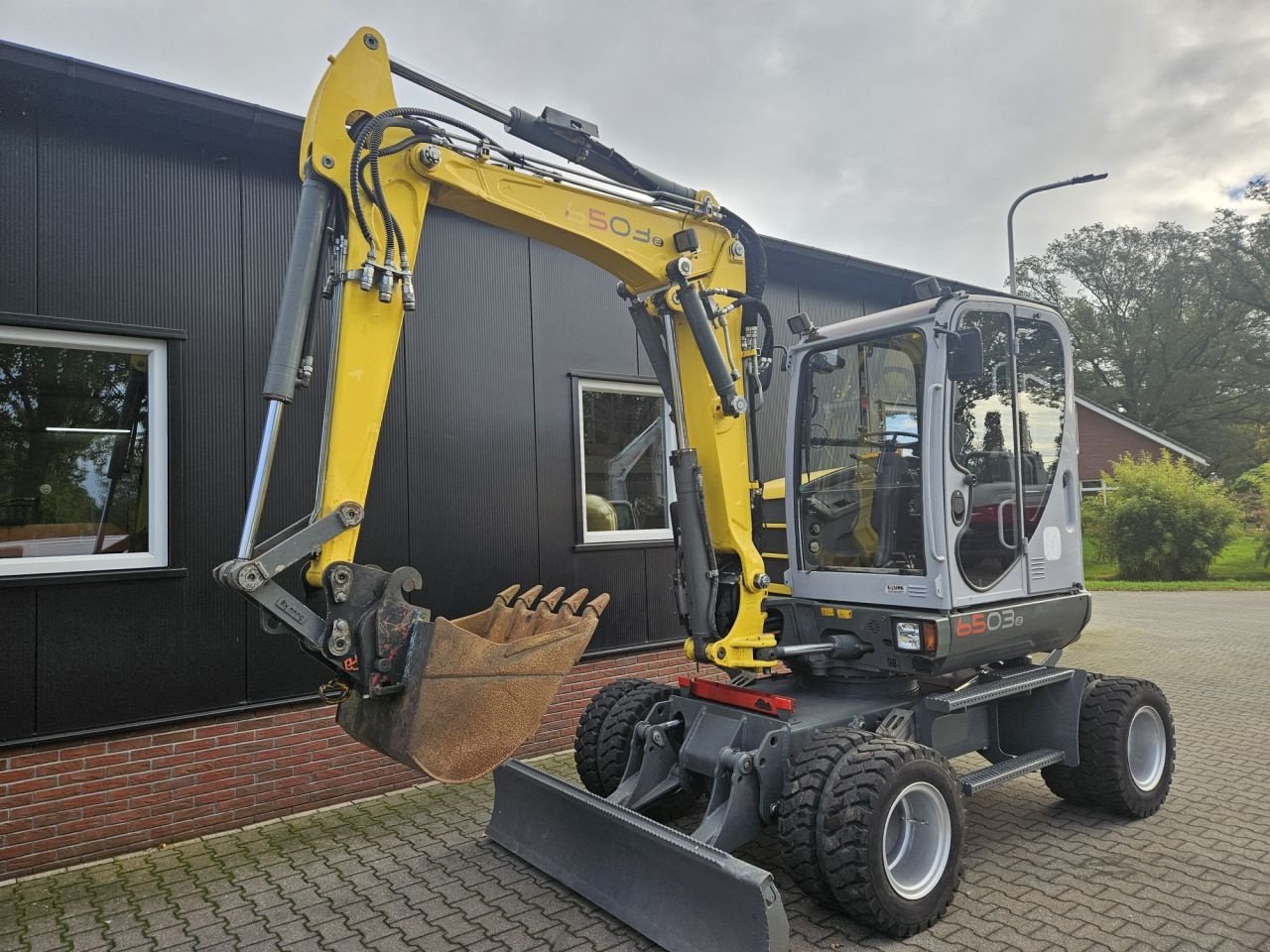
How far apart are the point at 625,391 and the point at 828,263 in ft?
8.53

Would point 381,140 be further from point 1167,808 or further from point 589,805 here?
point 1167,808

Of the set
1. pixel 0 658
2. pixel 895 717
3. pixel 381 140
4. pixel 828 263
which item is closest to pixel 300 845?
pixel 0 658

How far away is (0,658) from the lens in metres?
4.29

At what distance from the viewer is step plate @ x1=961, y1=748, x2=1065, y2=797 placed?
4.13m

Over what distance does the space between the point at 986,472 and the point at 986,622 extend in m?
0.77

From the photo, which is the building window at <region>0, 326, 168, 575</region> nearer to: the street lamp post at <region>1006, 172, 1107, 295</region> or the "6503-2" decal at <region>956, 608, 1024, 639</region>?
the "6503-2" decal at <region>956, 608, 1024, 639</region>

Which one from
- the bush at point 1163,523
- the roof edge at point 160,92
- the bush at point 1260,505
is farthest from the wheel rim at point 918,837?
the bush at point 1260,505

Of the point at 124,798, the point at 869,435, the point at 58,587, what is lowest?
the point at 124,798

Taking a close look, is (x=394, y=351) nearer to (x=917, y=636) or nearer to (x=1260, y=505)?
(x=917, y=636)

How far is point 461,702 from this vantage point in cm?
308

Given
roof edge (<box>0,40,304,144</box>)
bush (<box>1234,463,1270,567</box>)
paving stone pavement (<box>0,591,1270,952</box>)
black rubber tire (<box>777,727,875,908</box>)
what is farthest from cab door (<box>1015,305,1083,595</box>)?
bush (<box>1234,463,1270,567</box>)

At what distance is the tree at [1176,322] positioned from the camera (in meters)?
33.8

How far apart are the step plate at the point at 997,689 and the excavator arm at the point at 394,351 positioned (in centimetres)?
114

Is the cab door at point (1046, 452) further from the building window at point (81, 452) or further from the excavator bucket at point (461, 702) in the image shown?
the building window at point (81, 452)
